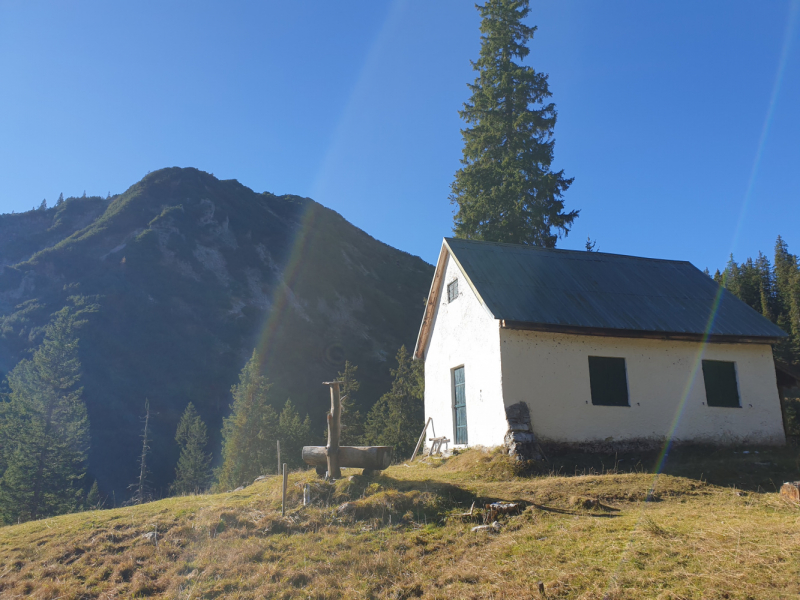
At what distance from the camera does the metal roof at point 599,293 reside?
1352 cm

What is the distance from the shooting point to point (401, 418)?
113 ft

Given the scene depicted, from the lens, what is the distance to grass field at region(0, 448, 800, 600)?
5.49 metres

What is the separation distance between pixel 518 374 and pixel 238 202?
340ft

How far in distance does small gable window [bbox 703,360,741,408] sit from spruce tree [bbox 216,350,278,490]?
96.5ft

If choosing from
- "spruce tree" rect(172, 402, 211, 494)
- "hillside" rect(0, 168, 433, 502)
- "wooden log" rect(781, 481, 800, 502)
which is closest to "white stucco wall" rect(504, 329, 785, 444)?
"wooden log" rect(781, 481, 800, 502)

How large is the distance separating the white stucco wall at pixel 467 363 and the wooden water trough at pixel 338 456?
3.33 metres

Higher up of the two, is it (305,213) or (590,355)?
(305,213)

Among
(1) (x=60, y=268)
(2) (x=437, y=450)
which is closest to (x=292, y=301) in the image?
(1) (x=60, y=268)

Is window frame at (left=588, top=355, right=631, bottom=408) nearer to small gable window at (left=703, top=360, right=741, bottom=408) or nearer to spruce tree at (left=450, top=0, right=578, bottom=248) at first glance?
small gable window at (left=703, top=360, right=741, bottom=408)

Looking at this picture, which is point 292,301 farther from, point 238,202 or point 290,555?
point 290,555

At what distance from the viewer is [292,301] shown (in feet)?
278

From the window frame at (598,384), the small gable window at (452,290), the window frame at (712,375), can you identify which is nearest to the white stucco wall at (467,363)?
the small gable window at (452,290)

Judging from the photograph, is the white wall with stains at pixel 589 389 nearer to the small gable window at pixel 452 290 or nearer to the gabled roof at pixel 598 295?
the gabled roof at pixel 598 295

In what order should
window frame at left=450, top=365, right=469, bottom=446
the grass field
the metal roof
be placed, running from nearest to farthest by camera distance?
the grass field < the metal roof < window frame at left=450, top=365, right=469, bottom=446
